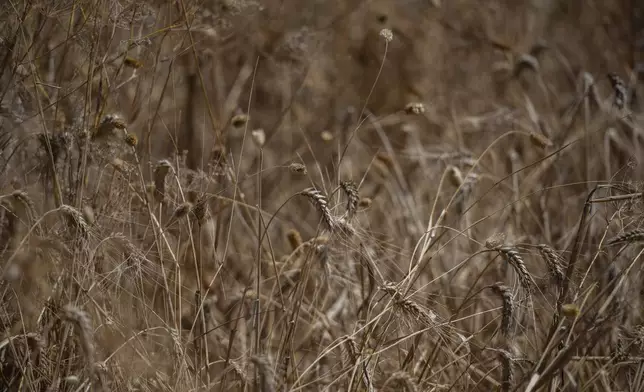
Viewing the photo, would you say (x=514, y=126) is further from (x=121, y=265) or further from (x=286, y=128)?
(x=121, y=265)

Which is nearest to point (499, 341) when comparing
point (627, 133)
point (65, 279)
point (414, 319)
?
point (414, 319)

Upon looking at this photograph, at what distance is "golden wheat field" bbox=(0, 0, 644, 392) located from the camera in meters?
1.87

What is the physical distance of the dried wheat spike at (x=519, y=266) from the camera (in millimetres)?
1779

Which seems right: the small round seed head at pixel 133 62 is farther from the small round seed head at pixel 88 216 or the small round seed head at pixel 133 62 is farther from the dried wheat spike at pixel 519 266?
the dried wheat spike at pixel 519 266

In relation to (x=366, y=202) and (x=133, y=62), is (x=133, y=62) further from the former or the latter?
(x=366, y=202)

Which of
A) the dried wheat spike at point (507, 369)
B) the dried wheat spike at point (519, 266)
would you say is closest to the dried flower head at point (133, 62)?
the dried wheat spike at point (519, 266)

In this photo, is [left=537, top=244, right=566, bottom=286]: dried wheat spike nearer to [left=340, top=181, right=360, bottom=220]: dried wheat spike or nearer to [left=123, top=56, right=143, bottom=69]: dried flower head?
[left=340, top=181, right=360, bottom=220]: dried wheat spike

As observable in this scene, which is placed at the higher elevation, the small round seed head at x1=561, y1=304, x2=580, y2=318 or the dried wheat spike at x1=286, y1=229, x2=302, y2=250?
the small round seed head at x1=561, y1=304, x2=580, y2=318

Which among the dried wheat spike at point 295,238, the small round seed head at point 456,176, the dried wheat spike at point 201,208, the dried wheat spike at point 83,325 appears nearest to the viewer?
the dried wheat spike at point 83,325

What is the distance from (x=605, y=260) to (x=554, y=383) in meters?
1.03

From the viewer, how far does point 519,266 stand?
5.88ft

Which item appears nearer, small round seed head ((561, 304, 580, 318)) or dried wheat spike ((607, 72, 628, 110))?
small round seed head ((561, 304, 580, 318))

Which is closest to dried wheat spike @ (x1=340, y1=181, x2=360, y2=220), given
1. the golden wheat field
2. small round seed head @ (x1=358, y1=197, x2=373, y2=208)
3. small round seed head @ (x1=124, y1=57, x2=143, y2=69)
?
the golden wheat field

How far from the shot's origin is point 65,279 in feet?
6.32
